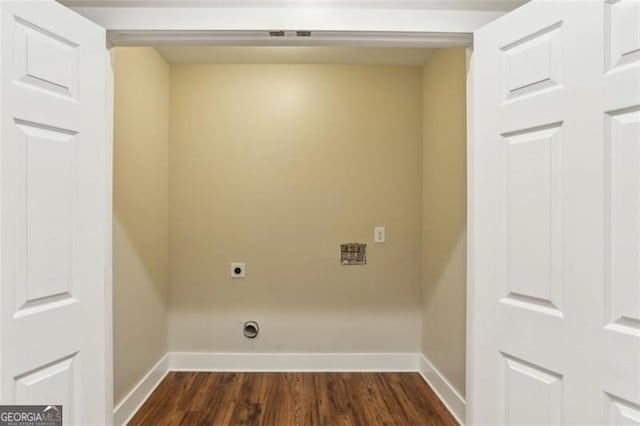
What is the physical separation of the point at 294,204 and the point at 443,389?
1.78m

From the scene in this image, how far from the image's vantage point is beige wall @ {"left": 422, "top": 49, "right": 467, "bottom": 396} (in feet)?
7.55

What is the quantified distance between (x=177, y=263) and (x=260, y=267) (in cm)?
70

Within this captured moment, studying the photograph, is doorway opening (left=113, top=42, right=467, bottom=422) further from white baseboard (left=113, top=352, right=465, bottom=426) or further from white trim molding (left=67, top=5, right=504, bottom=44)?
white trim molding (left=67, top=5, right=504, bottom=44)

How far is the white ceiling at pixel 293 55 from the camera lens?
2.69 meters

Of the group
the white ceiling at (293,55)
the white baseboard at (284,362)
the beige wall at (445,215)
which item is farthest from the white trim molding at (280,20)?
the white baseboard at (284,362)

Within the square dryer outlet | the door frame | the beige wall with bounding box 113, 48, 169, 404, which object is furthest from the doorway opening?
the door frame

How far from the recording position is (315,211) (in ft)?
9.85

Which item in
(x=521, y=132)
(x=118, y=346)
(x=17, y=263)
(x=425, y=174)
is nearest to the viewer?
(x=17, y=263)

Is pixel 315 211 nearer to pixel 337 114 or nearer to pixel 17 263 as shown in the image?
pixel 337 114

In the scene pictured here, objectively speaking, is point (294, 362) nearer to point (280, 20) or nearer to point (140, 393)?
point (140, 393)

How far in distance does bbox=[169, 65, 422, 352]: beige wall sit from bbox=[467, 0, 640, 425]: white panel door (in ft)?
4.86

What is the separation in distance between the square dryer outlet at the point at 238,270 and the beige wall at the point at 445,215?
151 cm

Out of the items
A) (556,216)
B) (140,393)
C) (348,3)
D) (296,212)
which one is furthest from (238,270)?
(556,216)

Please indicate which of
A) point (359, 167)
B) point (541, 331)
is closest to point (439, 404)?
point (541, 331)
